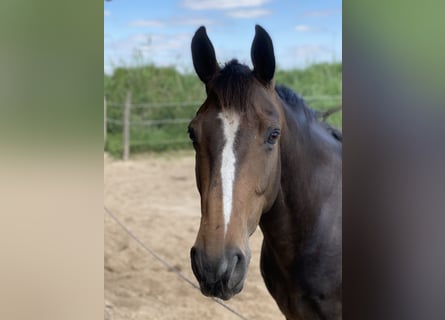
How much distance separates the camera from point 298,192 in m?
2.00

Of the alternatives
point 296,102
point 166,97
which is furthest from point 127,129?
point 296,102

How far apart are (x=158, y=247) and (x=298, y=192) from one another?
1.44 metres

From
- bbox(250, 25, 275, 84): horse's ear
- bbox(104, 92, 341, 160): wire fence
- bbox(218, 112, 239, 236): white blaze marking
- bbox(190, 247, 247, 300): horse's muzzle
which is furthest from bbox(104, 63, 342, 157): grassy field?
bbox(190, 247, 247, 300): horse's muzzle

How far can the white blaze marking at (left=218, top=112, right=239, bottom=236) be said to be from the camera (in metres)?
1.75

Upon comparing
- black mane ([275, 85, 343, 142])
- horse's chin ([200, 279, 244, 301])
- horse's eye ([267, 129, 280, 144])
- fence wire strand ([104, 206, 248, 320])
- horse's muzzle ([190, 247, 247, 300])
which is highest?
black mane ([275, 85, 343, 142])

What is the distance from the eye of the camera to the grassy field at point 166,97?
2.30m

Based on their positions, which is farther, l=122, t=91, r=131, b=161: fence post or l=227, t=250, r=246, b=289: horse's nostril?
l=122, t=91, r=131, b=161: fence post

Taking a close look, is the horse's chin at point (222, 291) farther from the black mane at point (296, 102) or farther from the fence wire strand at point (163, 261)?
the fence wire strand at point (163, 261)

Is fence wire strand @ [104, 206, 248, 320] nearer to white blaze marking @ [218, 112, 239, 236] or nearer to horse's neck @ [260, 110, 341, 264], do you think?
horse's neck @ [260, 110, 341, 264]

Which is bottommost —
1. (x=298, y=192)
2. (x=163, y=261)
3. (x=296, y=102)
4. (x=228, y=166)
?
(x=163, y=261)
